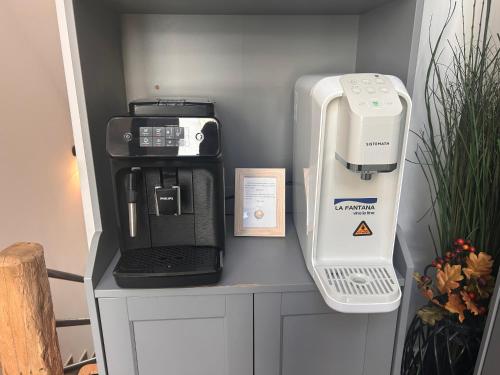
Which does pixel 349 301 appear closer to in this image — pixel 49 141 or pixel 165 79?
pixel 165 79

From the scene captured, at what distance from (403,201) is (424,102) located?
0.27 m

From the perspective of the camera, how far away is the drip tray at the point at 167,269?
888mm

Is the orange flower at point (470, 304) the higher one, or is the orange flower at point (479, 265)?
the orange flower at point (479, 265)

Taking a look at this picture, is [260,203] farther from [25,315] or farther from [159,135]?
[25,315]

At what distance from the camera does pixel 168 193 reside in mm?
906

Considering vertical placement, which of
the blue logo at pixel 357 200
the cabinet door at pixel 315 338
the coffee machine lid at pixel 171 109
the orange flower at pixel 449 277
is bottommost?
the cabinet door at pixel 315 338

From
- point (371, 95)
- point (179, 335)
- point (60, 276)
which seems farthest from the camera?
point (60, 276)

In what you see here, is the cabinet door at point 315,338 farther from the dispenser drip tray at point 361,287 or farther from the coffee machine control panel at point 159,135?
the coffee machine control panel at point 159,135

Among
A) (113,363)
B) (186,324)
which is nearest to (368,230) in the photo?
(186,324)

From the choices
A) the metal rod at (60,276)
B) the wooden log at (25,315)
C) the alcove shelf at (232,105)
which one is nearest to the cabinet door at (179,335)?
the alcove shelf at (232,105)

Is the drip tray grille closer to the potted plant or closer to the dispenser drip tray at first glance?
the dispenser drip tray

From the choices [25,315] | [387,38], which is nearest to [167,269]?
[25,315]

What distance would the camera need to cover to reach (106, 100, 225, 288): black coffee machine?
0.87 m

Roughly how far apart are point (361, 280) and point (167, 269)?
17.3 inches
